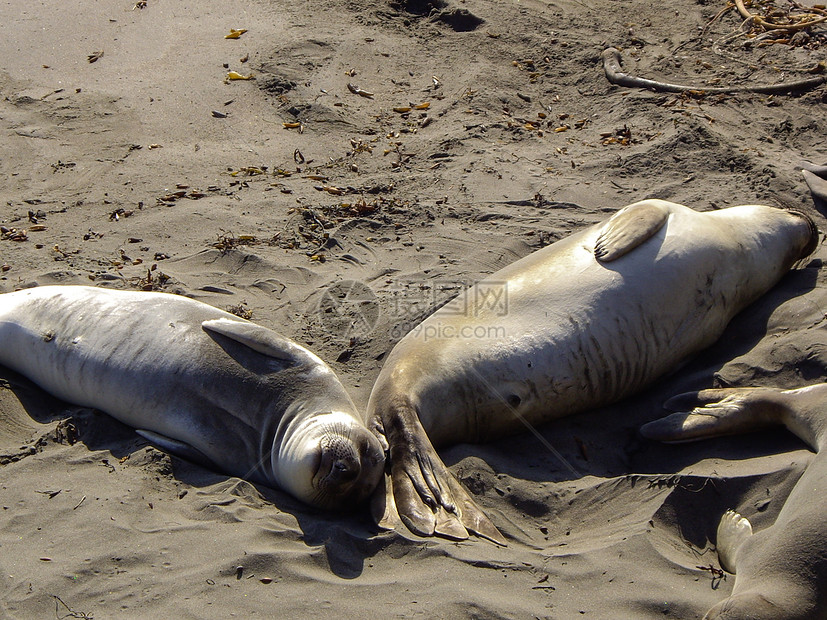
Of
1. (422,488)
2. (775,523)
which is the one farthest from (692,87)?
(422,488)

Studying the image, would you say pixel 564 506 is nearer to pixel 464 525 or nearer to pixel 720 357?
pixel 464 525

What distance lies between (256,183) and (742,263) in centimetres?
356

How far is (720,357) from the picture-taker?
4.48 m

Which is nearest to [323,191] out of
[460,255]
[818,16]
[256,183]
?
[256,183]

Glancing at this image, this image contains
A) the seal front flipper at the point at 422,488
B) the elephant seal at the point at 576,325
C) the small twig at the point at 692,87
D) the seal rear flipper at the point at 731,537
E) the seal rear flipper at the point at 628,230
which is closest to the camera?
the seal rear flipper at the point at 731,537

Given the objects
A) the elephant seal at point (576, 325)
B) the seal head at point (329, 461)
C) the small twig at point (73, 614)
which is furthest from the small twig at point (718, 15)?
the small twig at point (73, 614)

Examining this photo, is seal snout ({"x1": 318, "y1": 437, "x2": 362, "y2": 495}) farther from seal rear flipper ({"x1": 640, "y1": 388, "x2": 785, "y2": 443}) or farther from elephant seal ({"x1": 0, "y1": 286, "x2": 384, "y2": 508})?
seal rear flipper ({"x1": 640, "y1": 388, "x2": 785, "y2": 443})

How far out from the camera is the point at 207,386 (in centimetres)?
385

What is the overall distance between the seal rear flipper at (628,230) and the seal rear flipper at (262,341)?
1.77 m

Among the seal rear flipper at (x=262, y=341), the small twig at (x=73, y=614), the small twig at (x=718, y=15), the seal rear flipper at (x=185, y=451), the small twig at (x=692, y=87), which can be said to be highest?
the small twig at (x=718, y=15)

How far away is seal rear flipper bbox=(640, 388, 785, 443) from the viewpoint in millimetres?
3863

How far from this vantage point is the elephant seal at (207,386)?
3.53 metres

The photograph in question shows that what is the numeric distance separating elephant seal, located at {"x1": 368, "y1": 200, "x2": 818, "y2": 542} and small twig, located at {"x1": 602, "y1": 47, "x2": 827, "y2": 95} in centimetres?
248

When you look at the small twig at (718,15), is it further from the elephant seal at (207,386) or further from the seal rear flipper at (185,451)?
the seal rear flipper at (185,451)
